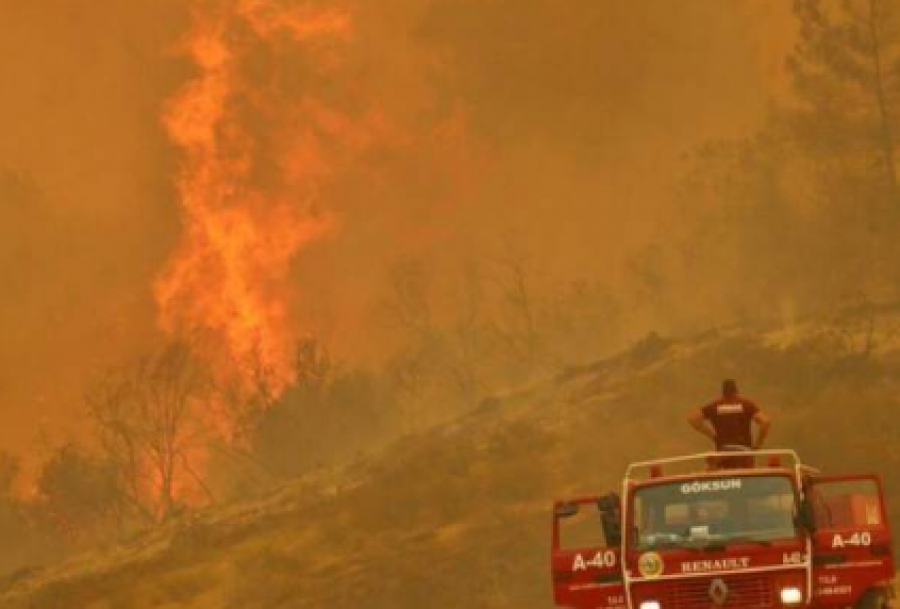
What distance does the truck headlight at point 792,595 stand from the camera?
39.2ft

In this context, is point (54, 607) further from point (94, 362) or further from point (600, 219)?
point (600, 219)

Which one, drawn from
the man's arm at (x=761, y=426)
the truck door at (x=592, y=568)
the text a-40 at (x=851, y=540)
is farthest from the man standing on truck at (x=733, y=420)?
the text a-40 at (x=851, y=540)

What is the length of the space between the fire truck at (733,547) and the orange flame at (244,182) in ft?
209

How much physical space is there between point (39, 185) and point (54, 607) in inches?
3181

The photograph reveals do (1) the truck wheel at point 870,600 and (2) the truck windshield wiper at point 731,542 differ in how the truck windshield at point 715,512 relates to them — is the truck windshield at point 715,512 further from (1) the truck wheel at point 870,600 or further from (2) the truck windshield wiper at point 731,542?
Answer: (1) the truck wheel at point 870,600

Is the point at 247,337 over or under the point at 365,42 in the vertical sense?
under

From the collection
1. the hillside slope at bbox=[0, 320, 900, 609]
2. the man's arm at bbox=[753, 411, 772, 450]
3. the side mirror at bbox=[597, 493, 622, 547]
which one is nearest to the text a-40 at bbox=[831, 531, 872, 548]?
the side mirror at bbox=[597, 493, 622, 547]

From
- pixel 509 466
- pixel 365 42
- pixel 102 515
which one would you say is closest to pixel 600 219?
pixel 365 42

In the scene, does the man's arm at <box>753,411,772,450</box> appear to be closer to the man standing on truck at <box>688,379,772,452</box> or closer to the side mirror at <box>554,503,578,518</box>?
the man standing on truck at <box>688,379,772,452</box>

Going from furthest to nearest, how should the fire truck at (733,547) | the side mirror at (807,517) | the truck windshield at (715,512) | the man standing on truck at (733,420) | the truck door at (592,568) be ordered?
the man standing on truck at (733,420), the truck door at (592,568), the truck windshield at (715,512), the fire truck at (733,547), the side mirror at (807,517)

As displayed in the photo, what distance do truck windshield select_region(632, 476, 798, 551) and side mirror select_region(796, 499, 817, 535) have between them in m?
0.20

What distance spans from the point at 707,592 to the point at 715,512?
70 centimetres

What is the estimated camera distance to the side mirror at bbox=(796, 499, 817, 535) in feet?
39.1

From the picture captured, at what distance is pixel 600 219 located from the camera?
339 ft
